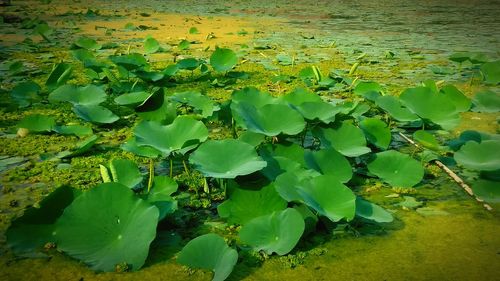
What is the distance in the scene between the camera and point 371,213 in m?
0.92

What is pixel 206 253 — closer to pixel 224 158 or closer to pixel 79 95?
pixel 224 158

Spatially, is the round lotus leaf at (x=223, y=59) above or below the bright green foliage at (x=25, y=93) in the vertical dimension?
above

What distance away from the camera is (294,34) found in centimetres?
467

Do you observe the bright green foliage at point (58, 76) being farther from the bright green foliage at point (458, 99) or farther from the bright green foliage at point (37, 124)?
the bright green foliage at point (458, 99)

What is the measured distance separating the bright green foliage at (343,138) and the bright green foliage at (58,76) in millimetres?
1306

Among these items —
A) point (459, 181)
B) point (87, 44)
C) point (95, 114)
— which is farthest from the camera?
point (87, 44)

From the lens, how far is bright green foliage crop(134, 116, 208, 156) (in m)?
1.10

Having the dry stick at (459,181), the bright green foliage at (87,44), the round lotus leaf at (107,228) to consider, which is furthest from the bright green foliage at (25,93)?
the dry stick at (459,181)

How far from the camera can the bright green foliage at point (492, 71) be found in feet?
7.15

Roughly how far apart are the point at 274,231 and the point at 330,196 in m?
0.17

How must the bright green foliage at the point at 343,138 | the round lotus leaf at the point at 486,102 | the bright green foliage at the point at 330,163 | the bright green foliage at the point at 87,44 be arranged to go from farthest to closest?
1. the bright green foliage at the point at 87,44
2. the round lotus leaf at the point at 486,102
3. the bright green foliage at the point at 343,138
4. the bright green foliage at the point at 330,163

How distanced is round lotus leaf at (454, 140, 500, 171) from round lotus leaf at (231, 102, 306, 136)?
459mm

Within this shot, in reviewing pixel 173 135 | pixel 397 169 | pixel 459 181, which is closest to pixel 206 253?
pixel 173 135

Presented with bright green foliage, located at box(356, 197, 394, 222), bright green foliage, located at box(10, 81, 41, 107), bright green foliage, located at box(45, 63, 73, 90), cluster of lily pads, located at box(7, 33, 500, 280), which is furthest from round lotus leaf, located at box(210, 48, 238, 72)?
bright green foliage, located at box(356, 197, 394, 222)
